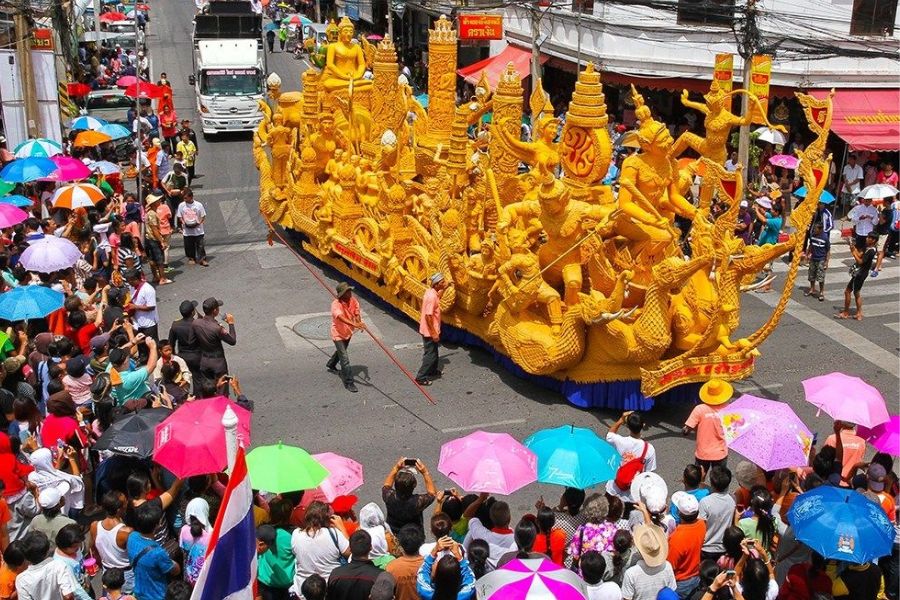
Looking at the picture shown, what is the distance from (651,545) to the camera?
19.1 ft

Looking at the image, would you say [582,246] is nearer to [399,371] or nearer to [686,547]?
[399,371]

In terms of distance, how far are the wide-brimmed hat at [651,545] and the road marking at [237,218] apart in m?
12.7

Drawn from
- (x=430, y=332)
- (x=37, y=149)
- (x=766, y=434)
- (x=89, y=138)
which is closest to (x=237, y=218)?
(x=89, y=138)

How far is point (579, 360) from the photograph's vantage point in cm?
1056

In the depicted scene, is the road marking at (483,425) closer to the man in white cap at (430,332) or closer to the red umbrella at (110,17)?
the man in white cap at (430,332)

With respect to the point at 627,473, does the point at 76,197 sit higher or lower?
higher

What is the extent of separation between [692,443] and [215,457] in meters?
5.21

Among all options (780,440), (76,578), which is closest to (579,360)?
(780,440)

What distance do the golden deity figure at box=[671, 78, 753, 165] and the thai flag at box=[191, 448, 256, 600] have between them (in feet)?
21.6

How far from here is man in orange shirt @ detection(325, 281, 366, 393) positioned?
1109 cm

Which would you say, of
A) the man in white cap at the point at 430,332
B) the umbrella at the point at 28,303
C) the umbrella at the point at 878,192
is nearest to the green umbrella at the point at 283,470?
the umbrella at the point at 28,303

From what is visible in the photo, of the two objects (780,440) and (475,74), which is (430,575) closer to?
(780,440)

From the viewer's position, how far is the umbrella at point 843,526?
18.9 feet

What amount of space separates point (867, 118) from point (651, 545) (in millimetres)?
15883
